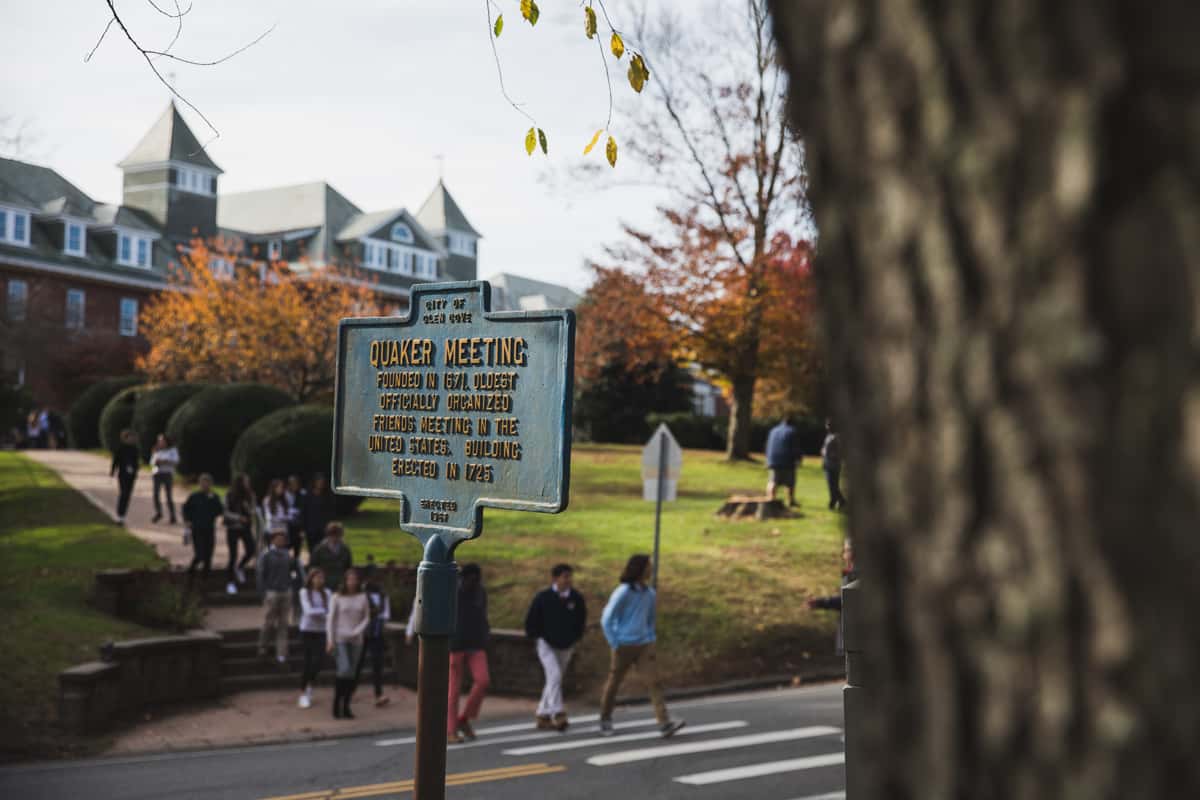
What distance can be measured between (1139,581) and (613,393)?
5280cm

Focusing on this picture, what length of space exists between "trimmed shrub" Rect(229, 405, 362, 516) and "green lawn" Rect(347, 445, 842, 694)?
1445 mm

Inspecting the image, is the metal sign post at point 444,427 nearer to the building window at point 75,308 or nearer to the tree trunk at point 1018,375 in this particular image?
the tree trunk at point 1018,375

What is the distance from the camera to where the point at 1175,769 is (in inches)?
46.6

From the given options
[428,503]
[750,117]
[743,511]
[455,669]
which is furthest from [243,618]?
[750,117]

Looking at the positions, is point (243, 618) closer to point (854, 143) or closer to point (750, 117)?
point (854, 143)

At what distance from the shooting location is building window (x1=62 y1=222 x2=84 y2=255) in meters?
61.4

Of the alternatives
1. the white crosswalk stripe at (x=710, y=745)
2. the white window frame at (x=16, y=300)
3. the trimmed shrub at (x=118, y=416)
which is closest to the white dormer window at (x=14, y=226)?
the white window frame at (x=16, y=300)

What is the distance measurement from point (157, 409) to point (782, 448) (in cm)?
1862

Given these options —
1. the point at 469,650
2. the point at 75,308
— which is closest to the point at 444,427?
the point at 469,650

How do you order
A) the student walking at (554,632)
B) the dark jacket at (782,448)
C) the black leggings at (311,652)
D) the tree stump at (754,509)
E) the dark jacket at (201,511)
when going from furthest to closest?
1. the dark jacket at (782,448)
2. the tree stump at (754,509)
3. the dark jacket at (201,511)
4. the black leggings at (311,652)
5. the student walking at (554,632)

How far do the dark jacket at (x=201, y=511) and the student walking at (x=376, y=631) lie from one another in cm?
376

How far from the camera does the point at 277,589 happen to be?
54.3 feet

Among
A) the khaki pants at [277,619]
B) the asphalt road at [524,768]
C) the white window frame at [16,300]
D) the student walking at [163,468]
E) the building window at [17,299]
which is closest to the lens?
the asphalt road at [524,768]

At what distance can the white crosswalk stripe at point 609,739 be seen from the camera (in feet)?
41.7
